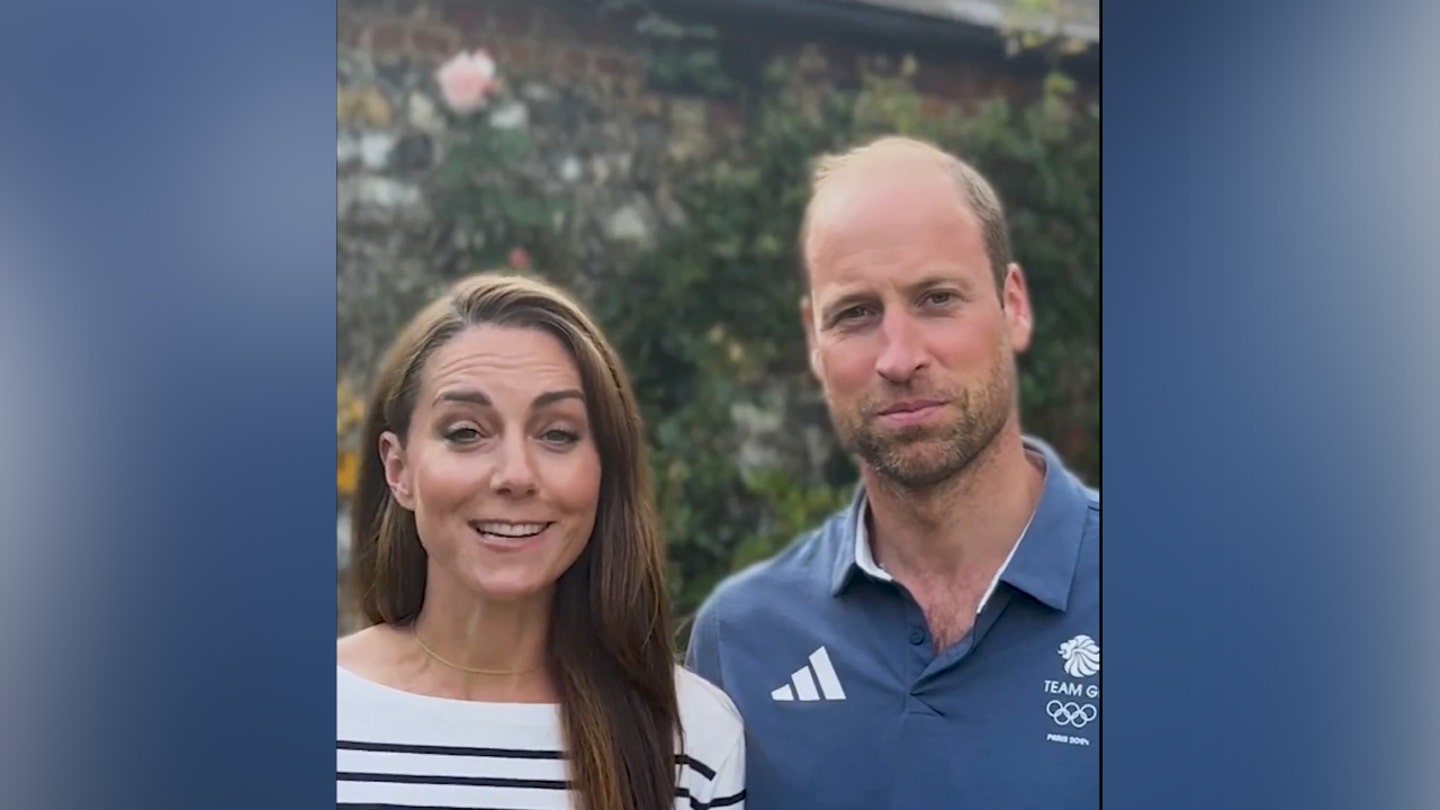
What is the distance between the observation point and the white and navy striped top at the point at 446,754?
2.88m

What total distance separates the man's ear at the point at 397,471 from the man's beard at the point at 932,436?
2.79 feet

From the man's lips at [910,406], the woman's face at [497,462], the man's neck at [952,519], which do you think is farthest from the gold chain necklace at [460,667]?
the man's lips at [910,406]

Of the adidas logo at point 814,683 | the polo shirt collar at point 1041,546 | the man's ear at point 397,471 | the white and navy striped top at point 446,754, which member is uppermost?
the man's ear at point 397,471

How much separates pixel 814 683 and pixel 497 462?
0.76 meters

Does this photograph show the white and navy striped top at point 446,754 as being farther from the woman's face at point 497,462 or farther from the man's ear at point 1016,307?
the man's ear at point 1016,307

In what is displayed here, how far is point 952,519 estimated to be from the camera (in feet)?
9.84

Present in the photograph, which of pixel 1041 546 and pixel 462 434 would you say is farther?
pixel 1041 546

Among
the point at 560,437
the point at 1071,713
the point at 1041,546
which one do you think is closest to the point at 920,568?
the point at 1041,546

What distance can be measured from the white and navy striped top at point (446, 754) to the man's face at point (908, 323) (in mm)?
751

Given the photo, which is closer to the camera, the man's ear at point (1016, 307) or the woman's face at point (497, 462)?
the woman's face at point (497, 462)

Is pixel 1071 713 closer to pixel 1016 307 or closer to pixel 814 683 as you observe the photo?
pixel 814 683

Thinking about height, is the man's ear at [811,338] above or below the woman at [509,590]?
above
